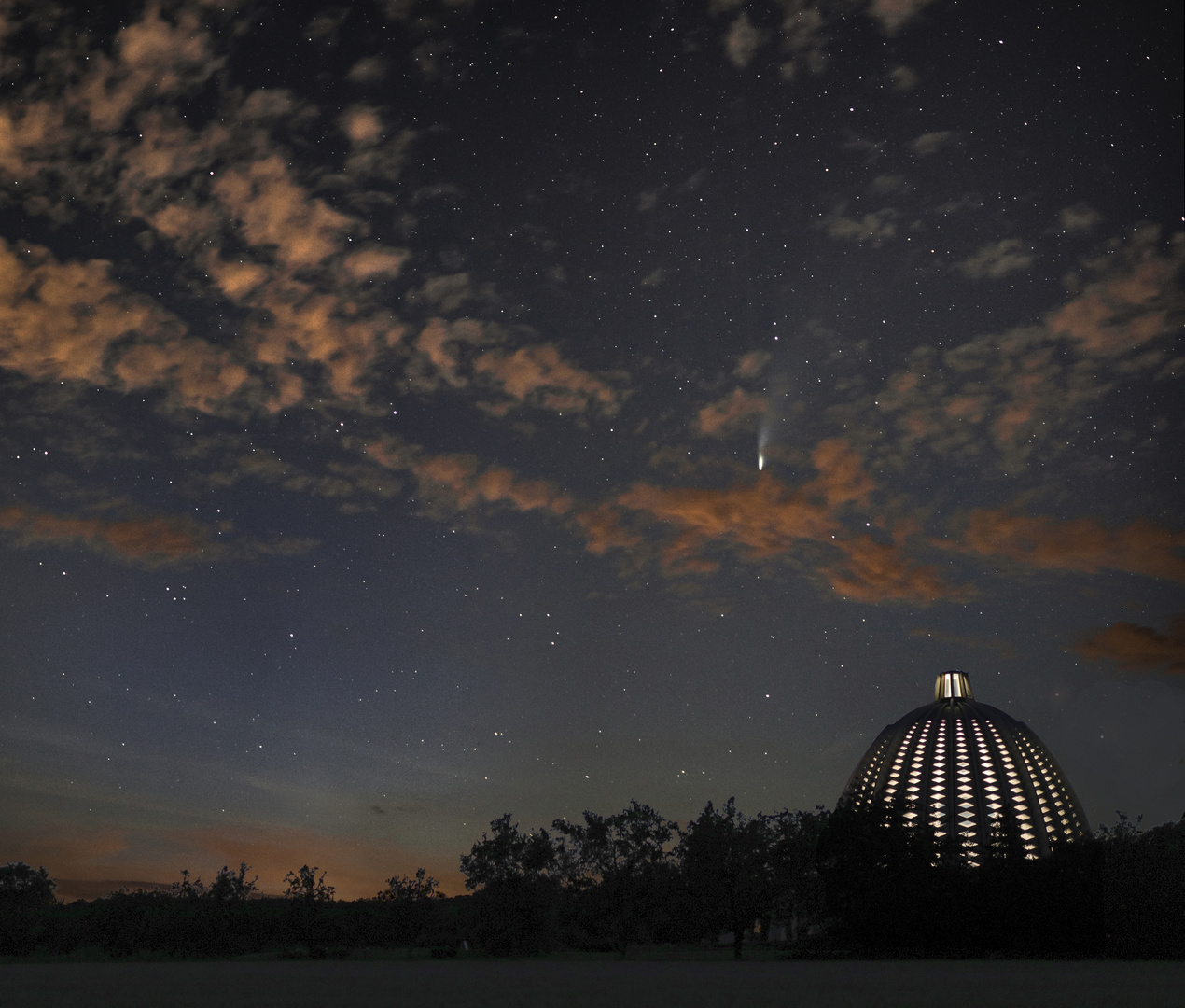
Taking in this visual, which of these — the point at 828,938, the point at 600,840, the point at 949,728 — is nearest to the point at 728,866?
the point at 600,840

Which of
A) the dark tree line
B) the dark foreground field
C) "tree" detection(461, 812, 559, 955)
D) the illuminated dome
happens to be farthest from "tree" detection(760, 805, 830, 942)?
the illuminated dome

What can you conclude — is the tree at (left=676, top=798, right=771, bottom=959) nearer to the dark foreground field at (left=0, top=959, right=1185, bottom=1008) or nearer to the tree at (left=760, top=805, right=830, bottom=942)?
the tree at (left=760, top=805, right=830, bottom=942)

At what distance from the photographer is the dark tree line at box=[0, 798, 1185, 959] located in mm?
50531

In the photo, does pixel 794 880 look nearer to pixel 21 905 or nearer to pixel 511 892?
pixel 511 892

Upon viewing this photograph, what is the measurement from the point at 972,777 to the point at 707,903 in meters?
90.2

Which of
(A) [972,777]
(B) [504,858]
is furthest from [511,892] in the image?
(A) [972,777]

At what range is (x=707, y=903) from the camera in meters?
69.9

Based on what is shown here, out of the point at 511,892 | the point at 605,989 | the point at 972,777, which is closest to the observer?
the point at 605,989

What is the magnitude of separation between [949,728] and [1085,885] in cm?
10877

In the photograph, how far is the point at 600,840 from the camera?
7544 cm

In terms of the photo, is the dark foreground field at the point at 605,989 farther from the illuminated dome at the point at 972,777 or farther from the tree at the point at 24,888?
the illuminated dome at the point at 972,777

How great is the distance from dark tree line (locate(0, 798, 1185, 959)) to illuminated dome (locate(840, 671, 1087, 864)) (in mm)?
Answer: 71162

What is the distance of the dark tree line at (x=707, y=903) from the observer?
166 ft

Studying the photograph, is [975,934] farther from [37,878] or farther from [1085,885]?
[37,878]
